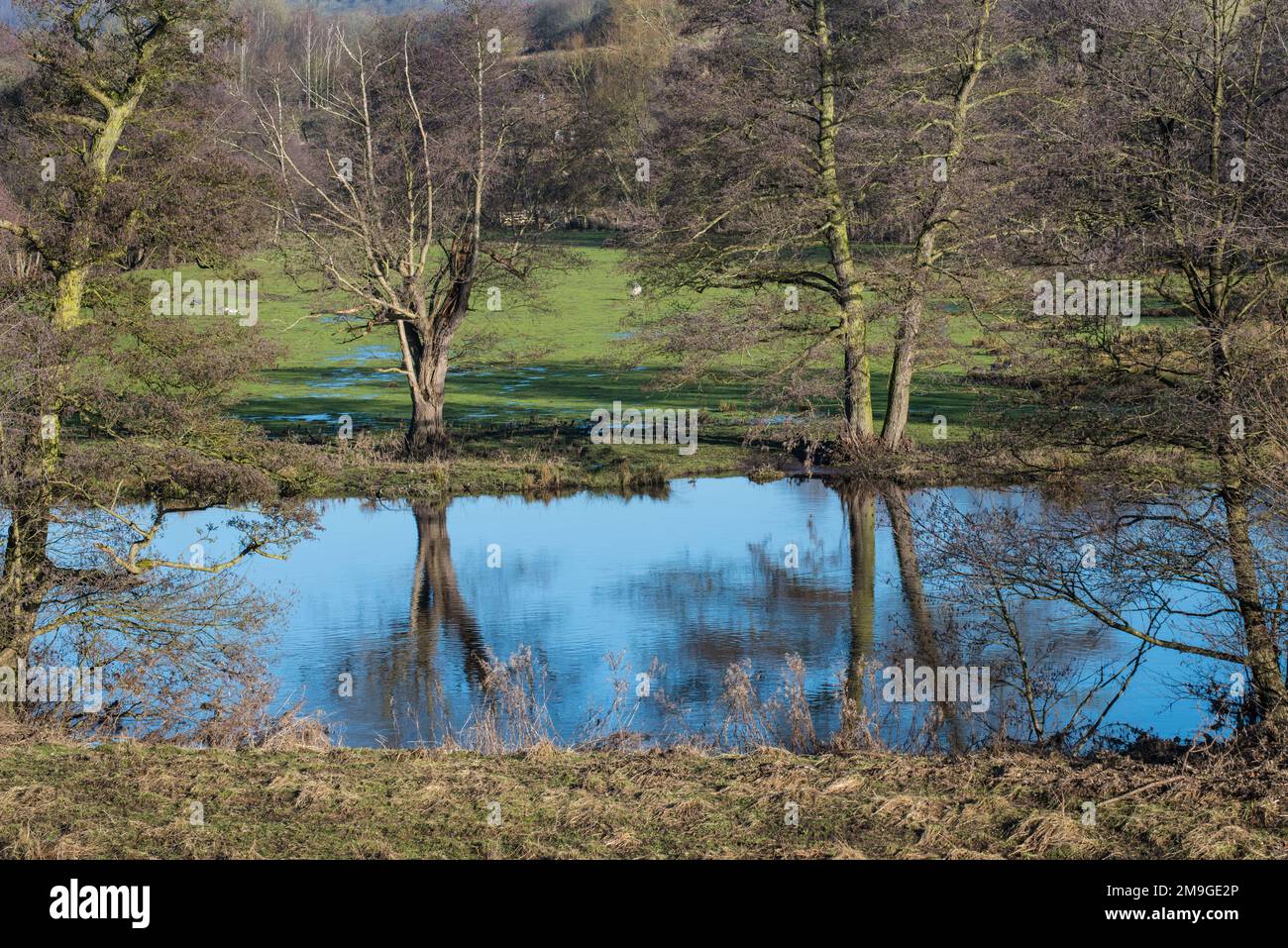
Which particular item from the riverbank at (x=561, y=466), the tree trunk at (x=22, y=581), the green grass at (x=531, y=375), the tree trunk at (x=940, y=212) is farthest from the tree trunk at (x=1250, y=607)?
the green grass at (x=531, y=375)

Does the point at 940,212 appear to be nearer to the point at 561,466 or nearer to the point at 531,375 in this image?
the point at 561,466

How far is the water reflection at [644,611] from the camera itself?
16.9 m

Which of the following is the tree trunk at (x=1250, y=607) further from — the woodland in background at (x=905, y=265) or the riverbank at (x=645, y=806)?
the riverbank at (x=645, y=806)

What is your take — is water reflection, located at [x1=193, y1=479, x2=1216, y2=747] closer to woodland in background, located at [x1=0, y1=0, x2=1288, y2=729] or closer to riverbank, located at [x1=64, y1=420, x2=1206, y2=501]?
riverbank, located at [x1=64, y1=420, x2=1206, y2=501]

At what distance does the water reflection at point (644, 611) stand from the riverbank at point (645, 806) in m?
3.42

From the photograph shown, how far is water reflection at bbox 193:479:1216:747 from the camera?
16875 millimetres

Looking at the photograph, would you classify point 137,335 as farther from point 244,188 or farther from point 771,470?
point 771,470

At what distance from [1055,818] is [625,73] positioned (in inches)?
2576

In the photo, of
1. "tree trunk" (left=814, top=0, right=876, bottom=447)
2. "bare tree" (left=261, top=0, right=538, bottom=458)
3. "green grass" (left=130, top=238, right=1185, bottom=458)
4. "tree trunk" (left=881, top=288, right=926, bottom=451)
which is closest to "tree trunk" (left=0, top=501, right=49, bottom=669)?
"green grass" (left=130, top=238, right=1185, bottom=458)

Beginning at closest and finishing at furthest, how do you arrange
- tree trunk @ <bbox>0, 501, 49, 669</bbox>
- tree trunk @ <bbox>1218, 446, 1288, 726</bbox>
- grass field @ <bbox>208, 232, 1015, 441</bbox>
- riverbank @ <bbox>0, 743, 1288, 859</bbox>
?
riverbank @ <bbox>0, 743, 1288, 859</bbox> < tree trunk @ <bbox>1218, 446, 1288, 726</bbox> < tree trunk @ <bbox>0, 501, 49, 669</bbox> < grass field @ <bbox>208, 232, 1015, 441</bbox>

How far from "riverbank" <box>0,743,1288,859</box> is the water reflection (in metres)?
3.42

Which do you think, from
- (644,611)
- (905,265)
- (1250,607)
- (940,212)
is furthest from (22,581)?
(940,212)

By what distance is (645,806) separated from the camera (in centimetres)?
1050
